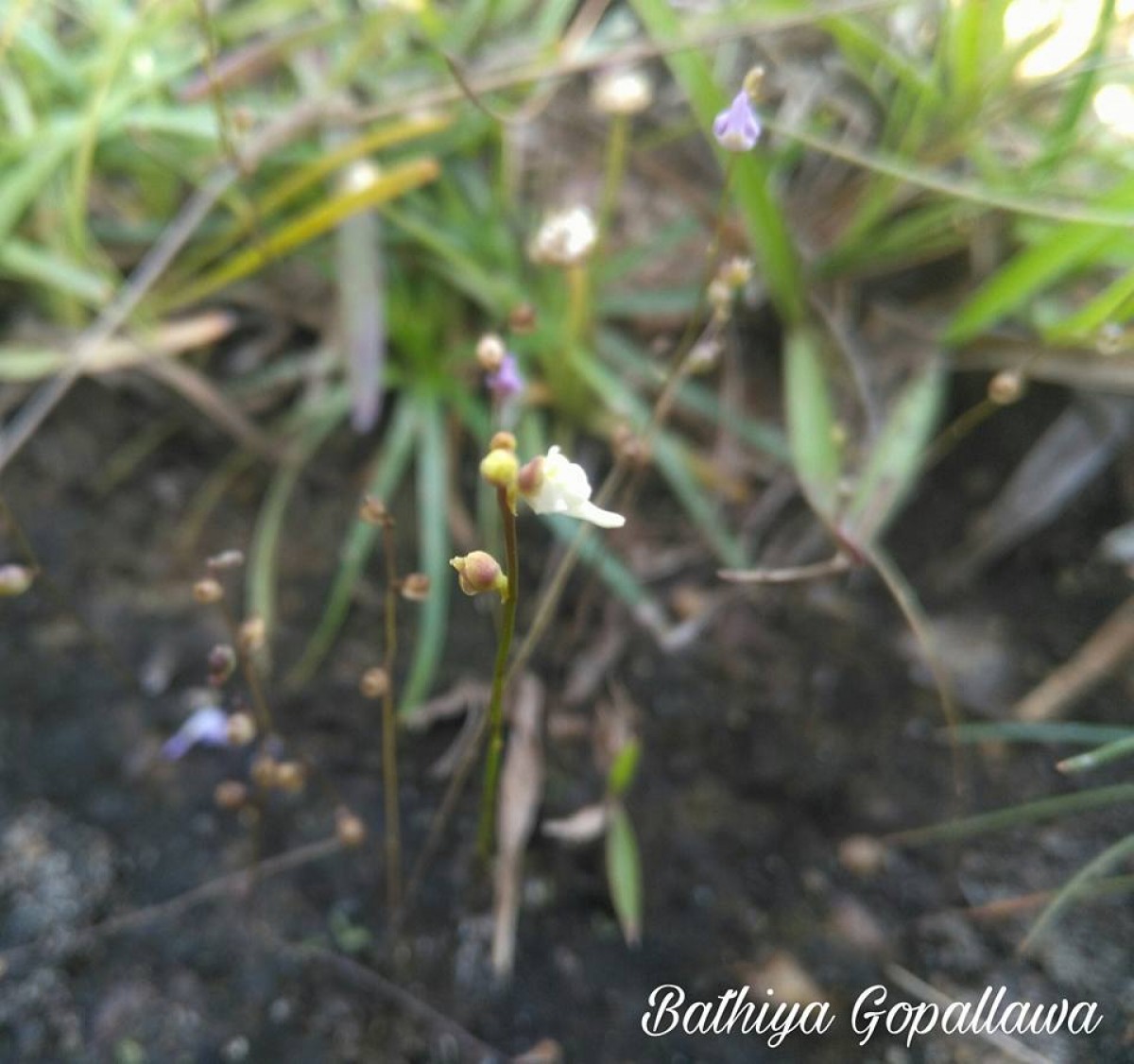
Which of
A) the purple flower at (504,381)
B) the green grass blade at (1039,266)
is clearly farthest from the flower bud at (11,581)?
the green grass blade at (1039,266)

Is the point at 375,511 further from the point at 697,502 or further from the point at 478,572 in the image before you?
the point at 697,502

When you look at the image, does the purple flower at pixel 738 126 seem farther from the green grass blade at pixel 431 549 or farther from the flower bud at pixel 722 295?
the green grass blade at pixel 431 549

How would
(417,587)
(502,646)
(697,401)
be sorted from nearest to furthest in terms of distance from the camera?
(502,646) → (417,587) → (697,401)

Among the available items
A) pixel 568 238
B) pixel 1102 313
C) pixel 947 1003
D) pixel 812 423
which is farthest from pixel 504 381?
pixel 947 1003

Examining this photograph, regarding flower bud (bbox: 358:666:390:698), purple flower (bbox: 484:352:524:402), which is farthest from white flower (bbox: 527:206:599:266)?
flower bud (bbox: 358:666:390:698)

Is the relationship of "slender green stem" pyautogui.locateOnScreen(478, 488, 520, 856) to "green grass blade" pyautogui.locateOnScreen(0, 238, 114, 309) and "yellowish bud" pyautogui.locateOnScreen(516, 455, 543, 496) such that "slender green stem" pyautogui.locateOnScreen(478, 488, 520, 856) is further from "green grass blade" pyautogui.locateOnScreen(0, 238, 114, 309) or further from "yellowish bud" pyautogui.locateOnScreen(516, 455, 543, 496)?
"green grass blade" pyautogui.locateOnScreen(0, 238, 114, 309)

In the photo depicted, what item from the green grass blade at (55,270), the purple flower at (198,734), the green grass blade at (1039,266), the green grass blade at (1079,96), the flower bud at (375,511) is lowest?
the purple flower at (198,734)

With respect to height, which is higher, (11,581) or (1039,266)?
(1039,266)

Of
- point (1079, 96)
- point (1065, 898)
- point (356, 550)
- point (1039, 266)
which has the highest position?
point (1079, 96)
